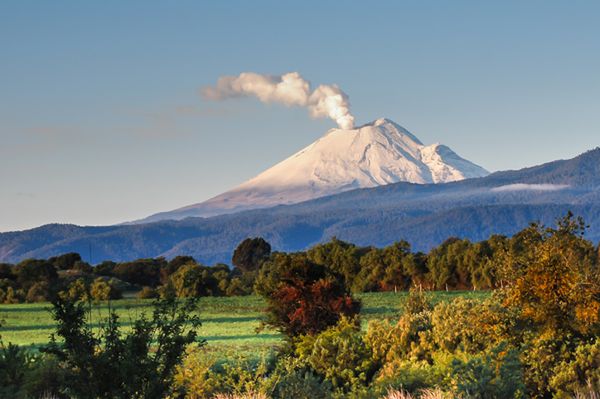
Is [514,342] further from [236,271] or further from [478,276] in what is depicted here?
[236,271]

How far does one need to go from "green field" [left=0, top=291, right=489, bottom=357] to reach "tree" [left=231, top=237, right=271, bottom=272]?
52012 millimetres

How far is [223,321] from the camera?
141 feet

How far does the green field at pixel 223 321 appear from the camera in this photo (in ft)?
100

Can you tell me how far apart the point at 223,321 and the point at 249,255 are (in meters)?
73.3

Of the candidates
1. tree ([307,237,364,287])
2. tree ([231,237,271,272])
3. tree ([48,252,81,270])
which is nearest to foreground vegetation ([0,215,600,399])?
tree ([307,237,364,287])

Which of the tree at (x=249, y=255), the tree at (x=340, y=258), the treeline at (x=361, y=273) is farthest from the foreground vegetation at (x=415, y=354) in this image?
the tree at (x=249, y=255)

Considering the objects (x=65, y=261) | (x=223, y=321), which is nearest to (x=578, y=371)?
(x=223, y=321)

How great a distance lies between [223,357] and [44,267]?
4944 cm

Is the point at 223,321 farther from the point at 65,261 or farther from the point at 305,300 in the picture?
the point at 65,261

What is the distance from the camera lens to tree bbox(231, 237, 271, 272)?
114 metres

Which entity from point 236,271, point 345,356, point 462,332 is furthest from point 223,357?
point 236,271

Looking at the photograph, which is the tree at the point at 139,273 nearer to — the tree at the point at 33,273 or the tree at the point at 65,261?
the tree at the point at 65,261

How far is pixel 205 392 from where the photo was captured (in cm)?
1945

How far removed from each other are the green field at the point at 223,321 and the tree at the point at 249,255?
5201 cm
